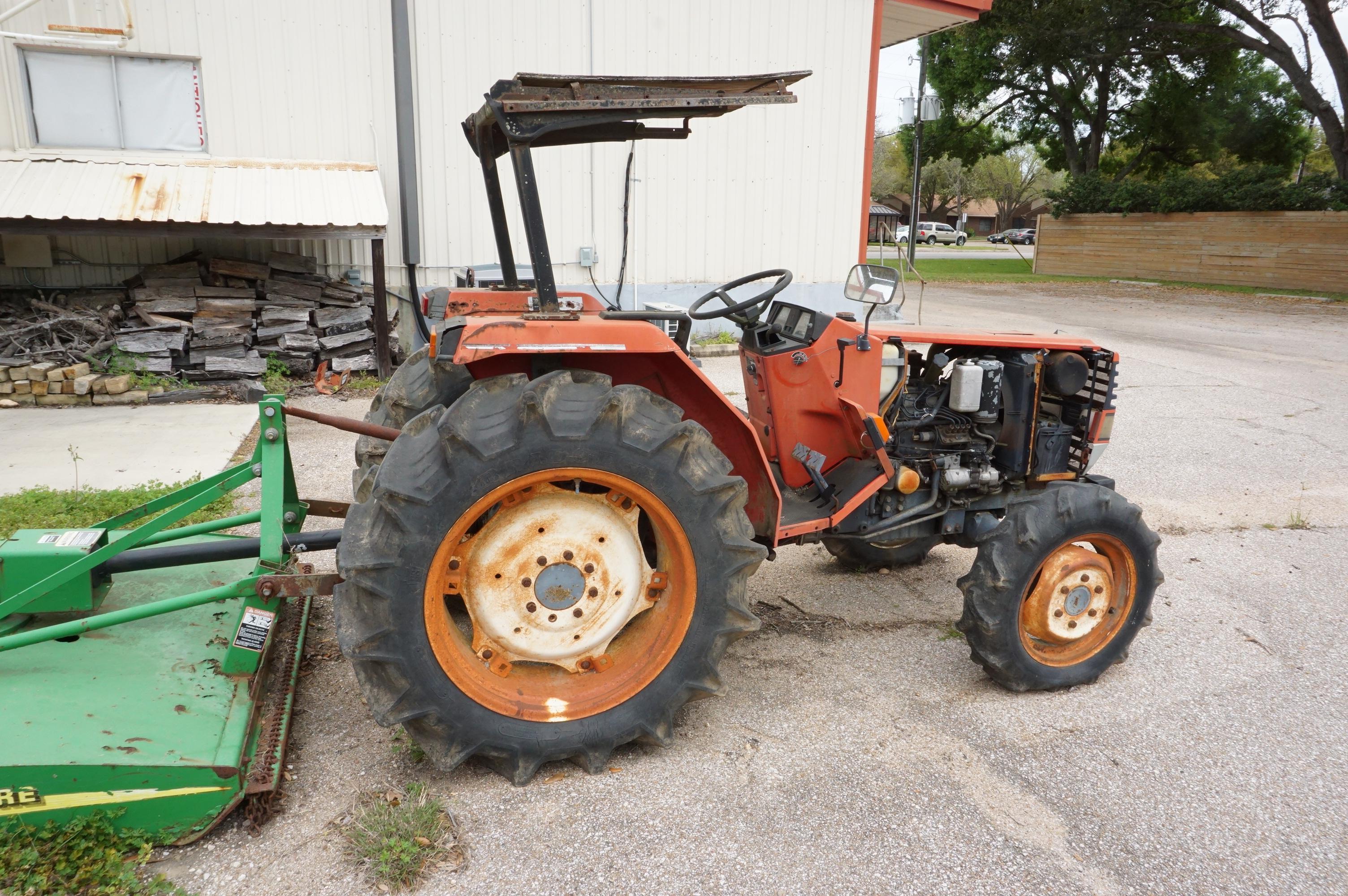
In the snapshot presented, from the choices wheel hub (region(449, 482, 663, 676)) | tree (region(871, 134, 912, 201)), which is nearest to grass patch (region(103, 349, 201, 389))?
wheel hub (region(449, 482, 663, 676))

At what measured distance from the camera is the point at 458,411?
243 centimetres

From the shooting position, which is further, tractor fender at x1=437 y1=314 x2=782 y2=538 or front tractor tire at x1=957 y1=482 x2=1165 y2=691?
front tractor tire at x1=957 y1=482 x2=1165 y2=691

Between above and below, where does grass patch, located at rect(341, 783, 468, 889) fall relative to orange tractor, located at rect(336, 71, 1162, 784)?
below

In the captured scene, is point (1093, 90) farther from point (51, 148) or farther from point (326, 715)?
point (326, 715)

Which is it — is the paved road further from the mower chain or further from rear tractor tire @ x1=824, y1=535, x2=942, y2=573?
the mower chain

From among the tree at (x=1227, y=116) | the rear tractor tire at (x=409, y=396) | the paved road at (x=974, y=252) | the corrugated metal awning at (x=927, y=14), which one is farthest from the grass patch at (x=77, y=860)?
the paved road at (x=974, y=252)

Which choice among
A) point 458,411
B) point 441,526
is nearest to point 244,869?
point 441,526

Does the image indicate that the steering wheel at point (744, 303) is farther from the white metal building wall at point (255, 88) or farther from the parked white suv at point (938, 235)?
the parked white suv at point (938, 235)

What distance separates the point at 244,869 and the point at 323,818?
237mm

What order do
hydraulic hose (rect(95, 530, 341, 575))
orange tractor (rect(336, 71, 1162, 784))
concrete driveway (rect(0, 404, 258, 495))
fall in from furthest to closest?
concrete driveway (rect(0, 404, 258, 495))
hydraulic hose (rect(95, 530, 341, 575))
orange tractor (rect(336, 71, 1162, 784))

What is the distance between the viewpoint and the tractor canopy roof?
256 cm

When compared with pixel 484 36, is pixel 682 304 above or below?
below

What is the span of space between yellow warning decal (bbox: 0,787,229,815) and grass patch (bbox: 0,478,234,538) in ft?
7.56

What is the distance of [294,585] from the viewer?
8.48 ft
